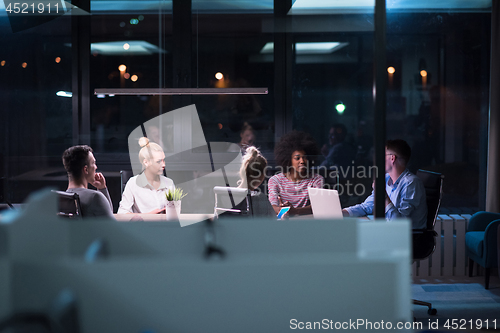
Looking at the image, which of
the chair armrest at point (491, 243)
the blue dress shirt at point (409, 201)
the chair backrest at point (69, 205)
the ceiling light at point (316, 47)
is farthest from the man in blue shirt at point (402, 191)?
Result: the ceiling light at point (316, 47)

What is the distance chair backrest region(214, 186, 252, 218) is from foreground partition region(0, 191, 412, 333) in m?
1.91

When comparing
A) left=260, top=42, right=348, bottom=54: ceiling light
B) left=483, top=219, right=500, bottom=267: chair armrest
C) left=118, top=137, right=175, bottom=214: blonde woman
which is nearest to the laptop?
left=118, top=137, right=175, bottom=214: blonde woman

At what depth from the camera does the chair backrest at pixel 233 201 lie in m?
2.94

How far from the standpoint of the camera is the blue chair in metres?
3.59

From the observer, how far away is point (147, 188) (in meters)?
3.66

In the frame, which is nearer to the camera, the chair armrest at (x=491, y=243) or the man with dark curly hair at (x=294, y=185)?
the chair armrest at (x=491, y=243)

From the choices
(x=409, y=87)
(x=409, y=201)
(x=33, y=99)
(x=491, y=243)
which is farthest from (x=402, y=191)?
(x=33, y=99)

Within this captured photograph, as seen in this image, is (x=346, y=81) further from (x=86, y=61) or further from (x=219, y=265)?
(x=219, y=265)

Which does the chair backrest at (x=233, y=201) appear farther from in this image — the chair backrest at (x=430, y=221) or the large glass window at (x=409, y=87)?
the large glass window at (x=409, y=87)

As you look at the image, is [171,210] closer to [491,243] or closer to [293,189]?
[293,189]

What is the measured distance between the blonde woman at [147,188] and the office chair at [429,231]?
203 cm

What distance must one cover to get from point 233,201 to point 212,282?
2.05 m

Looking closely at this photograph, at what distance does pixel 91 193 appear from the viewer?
9.27ft

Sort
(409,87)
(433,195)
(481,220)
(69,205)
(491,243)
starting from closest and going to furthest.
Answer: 1. (69,205)
2. (433,195)
3. (491,243)
4. (481,220)
5. (409,87)
